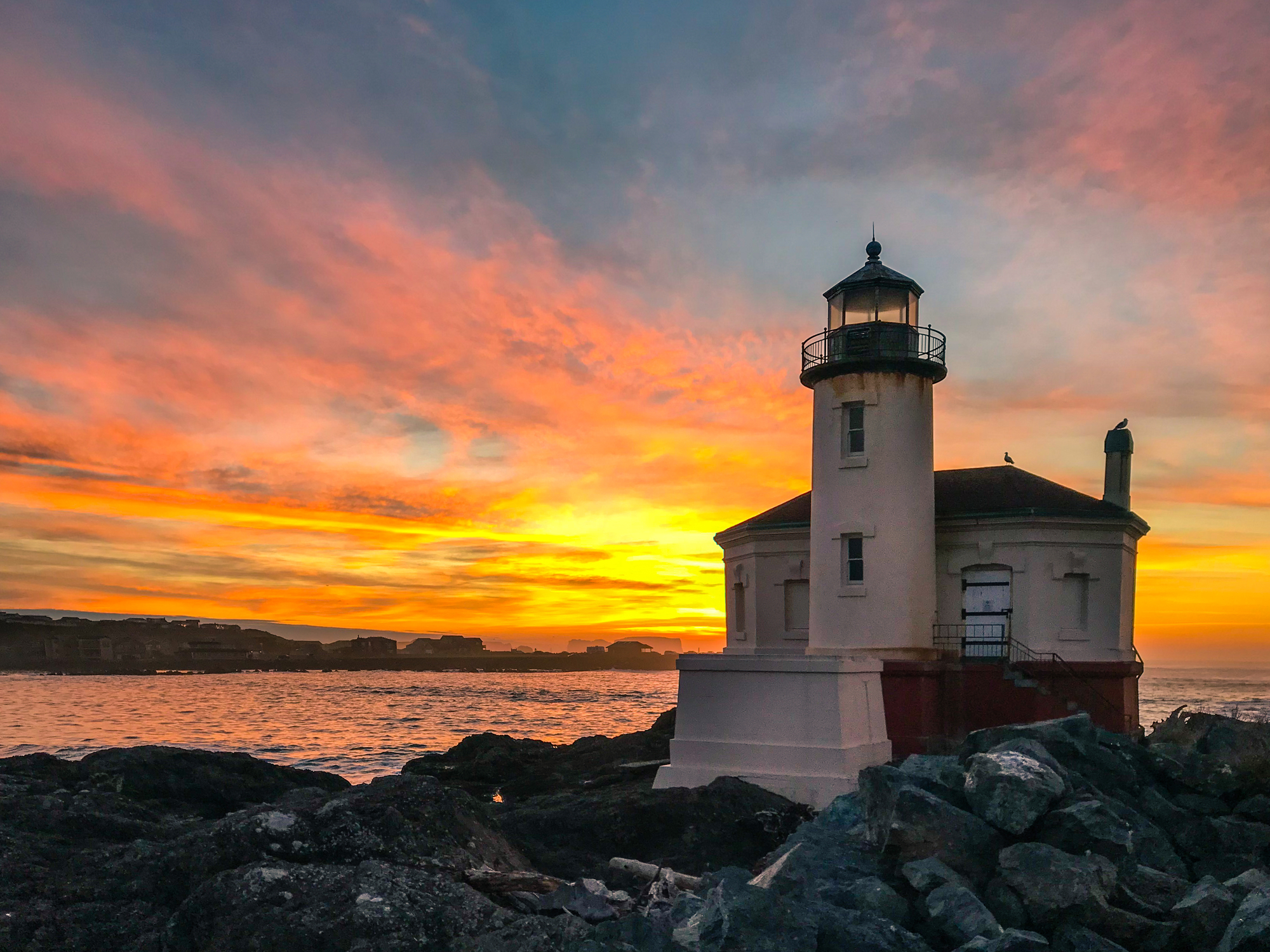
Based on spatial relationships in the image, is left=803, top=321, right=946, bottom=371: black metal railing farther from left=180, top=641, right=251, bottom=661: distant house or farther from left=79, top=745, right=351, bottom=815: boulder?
left=180, top=641, right=251, bottom=661: distant house

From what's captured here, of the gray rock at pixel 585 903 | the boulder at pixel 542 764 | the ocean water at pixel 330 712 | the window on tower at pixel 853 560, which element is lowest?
the ocean water at pixel 330 712

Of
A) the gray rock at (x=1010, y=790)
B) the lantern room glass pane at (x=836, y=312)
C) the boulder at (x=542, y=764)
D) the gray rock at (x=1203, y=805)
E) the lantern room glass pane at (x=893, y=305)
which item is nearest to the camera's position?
the gray rock at (x=1010, y=790)

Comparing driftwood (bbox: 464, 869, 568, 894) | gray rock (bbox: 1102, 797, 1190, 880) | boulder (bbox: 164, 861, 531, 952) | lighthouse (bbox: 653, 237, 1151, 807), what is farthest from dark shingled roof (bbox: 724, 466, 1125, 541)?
boulder (bbox: 164, 861, 531, 952)

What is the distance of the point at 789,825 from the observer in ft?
44.4

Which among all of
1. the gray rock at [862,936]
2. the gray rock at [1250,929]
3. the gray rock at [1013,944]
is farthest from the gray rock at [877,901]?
the gray rock at [1250,929]

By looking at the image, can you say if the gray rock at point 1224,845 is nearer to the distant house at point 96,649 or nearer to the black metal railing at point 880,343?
the black metal railing at point 880,343

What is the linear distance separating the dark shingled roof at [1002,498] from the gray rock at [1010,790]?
9.48 m

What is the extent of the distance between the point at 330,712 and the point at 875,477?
153ft

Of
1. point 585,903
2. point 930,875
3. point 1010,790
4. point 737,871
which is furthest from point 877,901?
point 585,903

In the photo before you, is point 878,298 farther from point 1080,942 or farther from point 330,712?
point 330,712

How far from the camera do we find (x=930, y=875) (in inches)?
313

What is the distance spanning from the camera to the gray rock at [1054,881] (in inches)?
293

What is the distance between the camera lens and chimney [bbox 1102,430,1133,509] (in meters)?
18.7

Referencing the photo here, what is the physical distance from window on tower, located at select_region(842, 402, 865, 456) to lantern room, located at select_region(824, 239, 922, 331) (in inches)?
66.6
